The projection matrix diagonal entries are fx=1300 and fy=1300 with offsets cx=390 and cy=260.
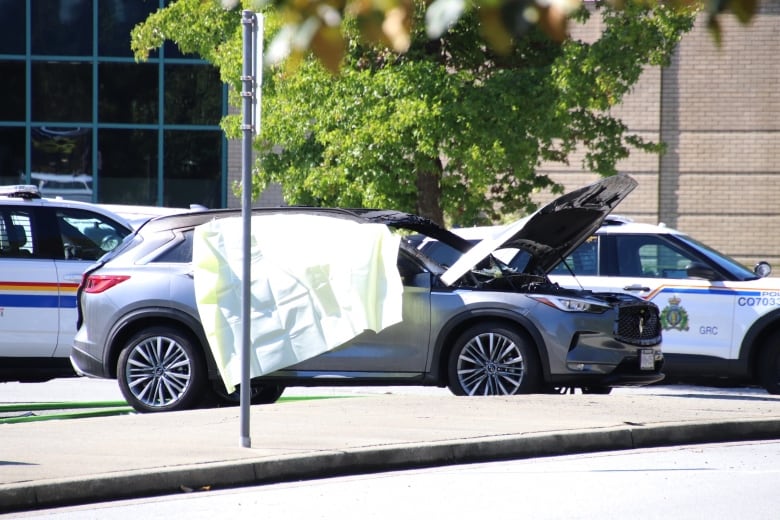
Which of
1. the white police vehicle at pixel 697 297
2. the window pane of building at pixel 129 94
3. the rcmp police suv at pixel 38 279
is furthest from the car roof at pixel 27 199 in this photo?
the window pane of building at pixel 129 94

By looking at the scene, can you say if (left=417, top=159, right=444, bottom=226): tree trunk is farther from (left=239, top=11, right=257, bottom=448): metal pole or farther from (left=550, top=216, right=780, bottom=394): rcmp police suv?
(left=239, top=11, right=257, bottom=448): metal pole

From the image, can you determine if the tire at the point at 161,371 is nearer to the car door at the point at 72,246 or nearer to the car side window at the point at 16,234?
the car door at the point at 72,246

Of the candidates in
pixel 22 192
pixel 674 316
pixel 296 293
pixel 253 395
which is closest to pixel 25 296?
pixel 22 192

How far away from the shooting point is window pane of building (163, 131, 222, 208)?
22.7 meters

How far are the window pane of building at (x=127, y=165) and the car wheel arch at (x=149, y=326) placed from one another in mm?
11615

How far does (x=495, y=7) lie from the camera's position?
2363mm

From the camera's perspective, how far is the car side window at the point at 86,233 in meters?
12.5

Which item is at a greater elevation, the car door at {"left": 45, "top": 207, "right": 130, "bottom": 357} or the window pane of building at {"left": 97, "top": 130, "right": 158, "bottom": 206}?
the window pane of building at {"left": 97, "top": 130, "right": 158, "bottom": 206}

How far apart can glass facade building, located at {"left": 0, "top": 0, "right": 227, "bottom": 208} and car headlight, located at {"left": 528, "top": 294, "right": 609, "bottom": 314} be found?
41.3ft

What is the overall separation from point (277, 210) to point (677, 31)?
5948 millimetres

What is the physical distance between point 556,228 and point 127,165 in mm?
12433

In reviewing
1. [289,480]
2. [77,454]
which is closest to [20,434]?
[77,454]

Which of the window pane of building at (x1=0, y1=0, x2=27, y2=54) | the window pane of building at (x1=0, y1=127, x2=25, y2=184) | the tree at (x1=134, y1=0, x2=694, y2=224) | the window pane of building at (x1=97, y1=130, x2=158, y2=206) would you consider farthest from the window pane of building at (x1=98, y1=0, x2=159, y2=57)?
the tree at (x1=134, y1=0, x2=694, y2=224)

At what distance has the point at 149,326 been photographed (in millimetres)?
11172
